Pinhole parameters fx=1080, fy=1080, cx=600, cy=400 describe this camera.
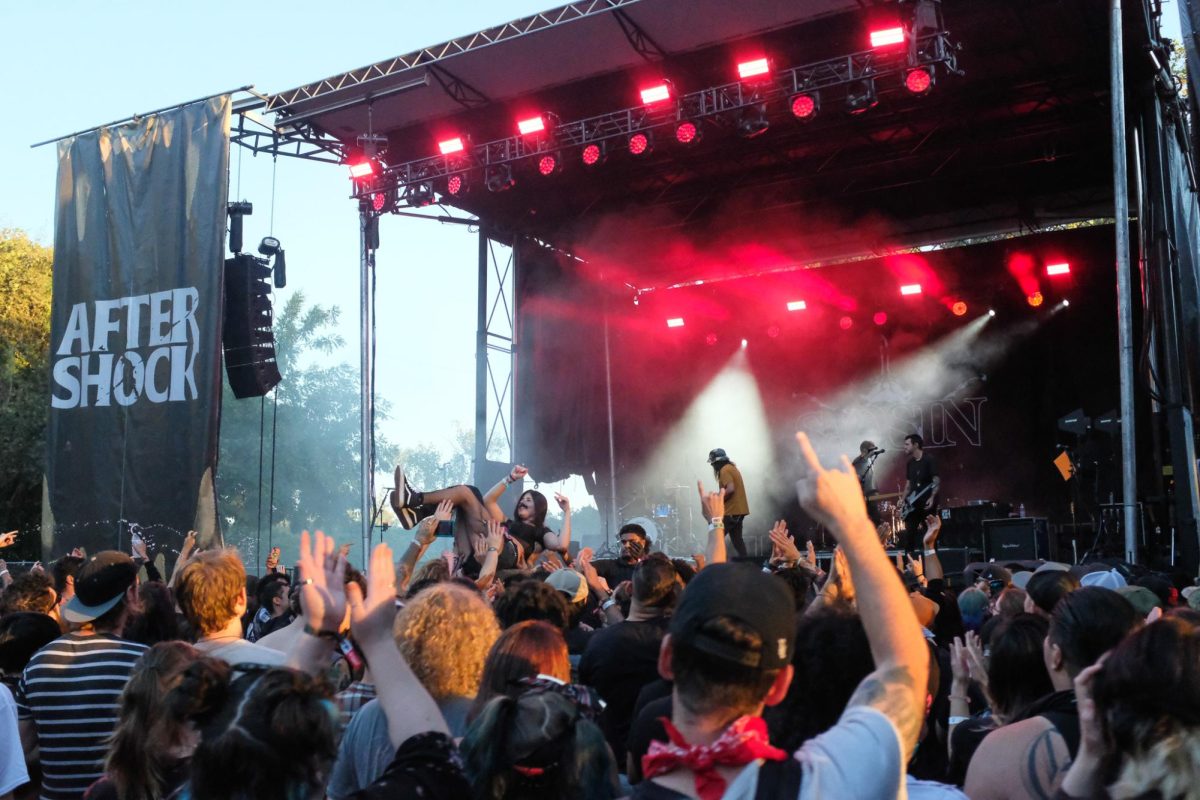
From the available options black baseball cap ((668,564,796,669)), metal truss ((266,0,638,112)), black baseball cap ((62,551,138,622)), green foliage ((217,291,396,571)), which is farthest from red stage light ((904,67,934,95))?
green foliage ((217,291,396,571))

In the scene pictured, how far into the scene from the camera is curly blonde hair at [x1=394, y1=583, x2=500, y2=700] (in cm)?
266

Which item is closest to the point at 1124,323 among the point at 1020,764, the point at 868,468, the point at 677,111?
the point at 868,468

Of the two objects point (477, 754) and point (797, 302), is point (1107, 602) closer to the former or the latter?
point (477, 754)

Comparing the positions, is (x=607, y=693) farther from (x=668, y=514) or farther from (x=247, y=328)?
(x=668, y=514)

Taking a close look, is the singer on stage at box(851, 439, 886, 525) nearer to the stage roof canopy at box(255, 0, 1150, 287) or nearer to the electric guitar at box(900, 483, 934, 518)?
the electric guitar at box(900, 483, 934, 518)

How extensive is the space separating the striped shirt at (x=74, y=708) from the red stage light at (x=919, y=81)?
32.9 feet

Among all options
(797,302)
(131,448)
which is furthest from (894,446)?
(131,448)

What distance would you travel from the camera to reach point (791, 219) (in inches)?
712

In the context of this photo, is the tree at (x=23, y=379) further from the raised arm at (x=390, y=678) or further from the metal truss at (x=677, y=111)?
the raised arm at (x=390, y=678)

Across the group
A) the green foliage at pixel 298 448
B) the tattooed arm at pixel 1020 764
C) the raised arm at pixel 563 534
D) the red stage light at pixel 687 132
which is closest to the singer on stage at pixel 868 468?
the red stage light at pixel 687 132

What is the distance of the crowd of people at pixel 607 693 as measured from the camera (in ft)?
5.25

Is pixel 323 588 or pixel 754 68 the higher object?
pixel 754 68

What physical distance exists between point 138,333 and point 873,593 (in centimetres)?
1238

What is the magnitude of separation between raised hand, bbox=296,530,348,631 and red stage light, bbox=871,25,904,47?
34.6 ft
